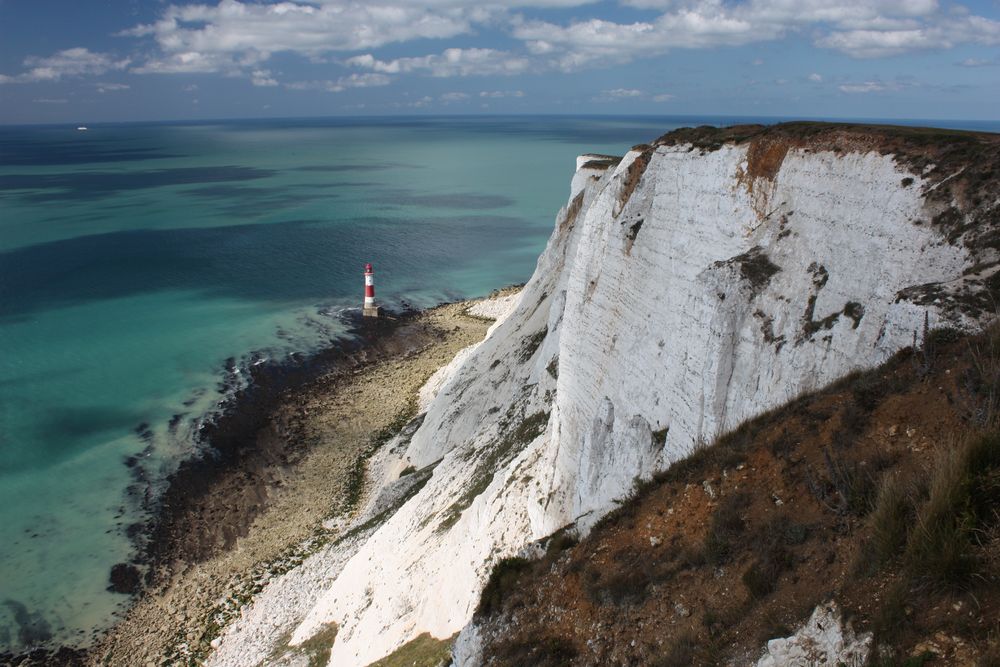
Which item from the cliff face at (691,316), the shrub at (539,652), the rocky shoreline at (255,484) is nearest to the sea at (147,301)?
the rocky shoreline at (255,484)

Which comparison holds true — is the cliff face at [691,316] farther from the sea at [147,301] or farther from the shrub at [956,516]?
the sea at [147,301]

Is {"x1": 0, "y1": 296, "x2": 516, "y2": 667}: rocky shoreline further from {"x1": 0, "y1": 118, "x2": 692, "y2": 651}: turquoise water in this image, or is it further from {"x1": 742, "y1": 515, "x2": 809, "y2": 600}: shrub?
{"x1": 742, "y1": 515, "x2": 809, "y2": 600}: shrub

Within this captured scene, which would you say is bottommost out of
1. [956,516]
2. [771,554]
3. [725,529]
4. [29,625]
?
[29,625]

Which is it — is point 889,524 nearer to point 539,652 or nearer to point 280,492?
point 539,652

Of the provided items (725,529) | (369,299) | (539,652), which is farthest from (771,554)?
(369,299)

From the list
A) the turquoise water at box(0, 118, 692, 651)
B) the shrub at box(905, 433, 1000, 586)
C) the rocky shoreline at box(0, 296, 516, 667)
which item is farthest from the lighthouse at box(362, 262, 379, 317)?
the shrub at box(905, 433, 1000, 586)

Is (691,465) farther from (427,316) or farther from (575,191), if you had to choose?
(427,316)

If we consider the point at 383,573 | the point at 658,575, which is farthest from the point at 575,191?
the point at 658,575
